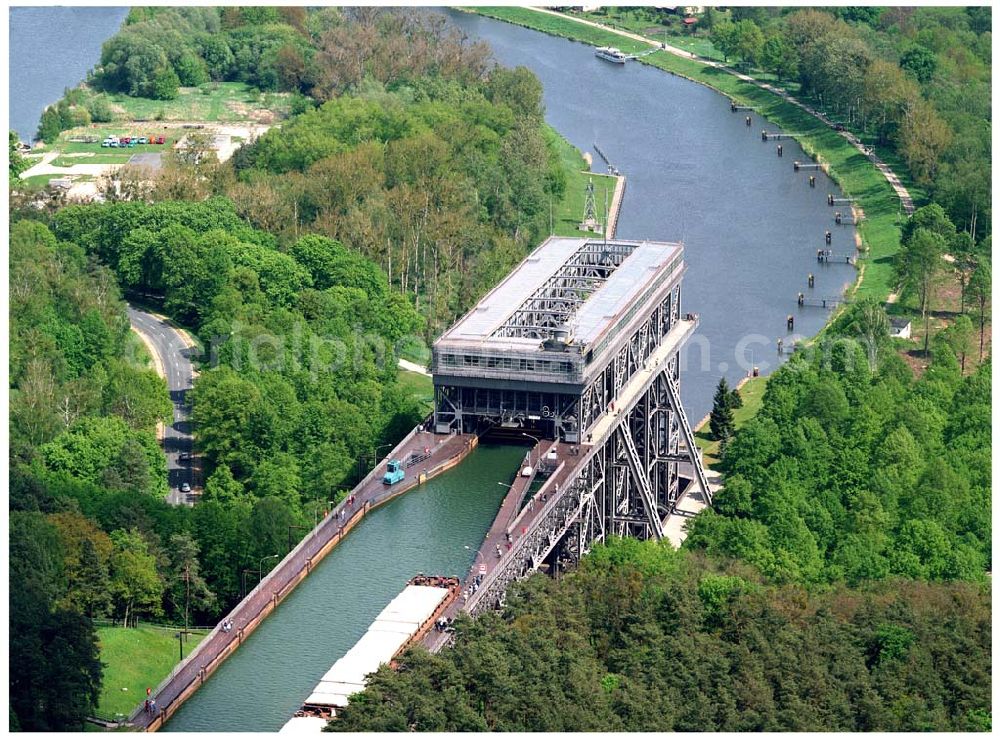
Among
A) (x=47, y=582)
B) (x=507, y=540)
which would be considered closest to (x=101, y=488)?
(x=47, y=582)

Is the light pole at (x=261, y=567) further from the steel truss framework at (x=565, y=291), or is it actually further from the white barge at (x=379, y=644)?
the steel truss framework at (x=565, y=291)

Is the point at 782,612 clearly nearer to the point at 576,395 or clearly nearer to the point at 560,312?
the point at 576,395

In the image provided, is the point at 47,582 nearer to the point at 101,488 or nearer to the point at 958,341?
the point at 101,488

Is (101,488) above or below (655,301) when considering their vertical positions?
below

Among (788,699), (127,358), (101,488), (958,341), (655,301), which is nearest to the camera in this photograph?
(788,699)

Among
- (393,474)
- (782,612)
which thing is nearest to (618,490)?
(393,474)

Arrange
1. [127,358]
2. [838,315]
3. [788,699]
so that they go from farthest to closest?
[838,315] → [127,358] → [788,699]
